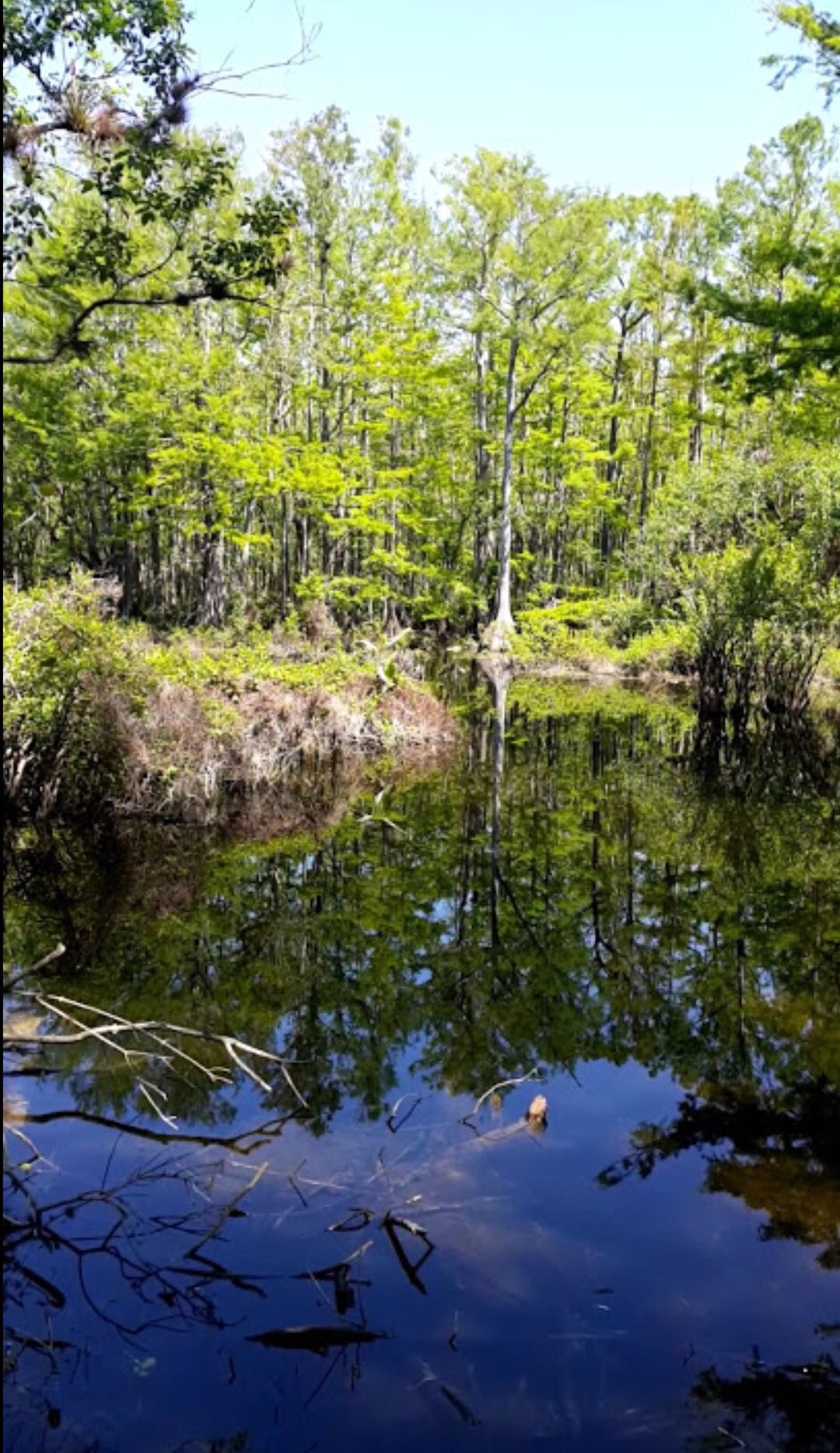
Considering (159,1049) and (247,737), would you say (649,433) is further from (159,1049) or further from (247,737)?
(159,1049)

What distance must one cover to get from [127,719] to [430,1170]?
20.1 feet

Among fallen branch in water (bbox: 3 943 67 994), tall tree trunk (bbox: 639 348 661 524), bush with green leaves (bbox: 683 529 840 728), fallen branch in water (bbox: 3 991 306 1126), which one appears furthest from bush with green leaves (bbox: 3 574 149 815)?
tall tree trunk (bbox: 639 348 661 524)

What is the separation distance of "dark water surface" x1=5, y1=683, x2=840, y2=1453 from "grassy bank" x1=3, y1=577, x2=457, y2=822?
1233 millimetres

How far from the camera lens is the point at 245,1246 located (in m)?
3.58

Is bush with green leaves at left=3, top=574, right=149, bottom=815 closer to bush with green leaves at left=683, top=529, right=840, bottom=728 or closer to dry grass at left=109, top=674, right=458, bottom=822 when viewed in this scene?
dry grass at left=109, top=674, right=458, bottom=822

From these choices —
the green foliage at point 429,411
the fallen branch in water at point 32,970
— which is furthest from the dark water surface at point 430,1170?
the green foliage at point 429,411

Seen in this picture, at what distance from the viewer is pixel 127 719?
9211 millimetres

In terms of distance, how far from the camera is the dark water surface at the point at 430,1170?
9.63 feet

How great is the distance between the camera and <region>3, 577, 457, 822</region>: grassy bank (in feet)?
29.3

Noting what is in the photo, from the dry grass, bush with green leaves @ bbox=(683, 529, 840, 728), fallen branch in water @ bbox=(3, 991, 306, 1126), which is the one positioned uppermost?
bush with green leaves @ bbox=(683, 529, 840, 728)

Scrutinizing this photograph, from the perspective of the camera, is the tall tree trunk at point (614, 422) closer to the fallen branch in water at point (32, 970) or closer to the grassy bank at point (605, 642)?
the grassy bank at point (605, 642)

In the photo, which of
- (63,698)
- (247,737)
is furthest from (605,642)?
(63,698)

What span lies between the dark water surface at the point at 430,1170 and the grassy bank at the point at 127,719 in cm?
123

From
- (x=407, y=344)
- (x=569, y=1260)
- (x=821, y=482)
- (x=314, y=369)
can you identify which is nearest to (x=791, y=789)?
(x=569, y=1260)
